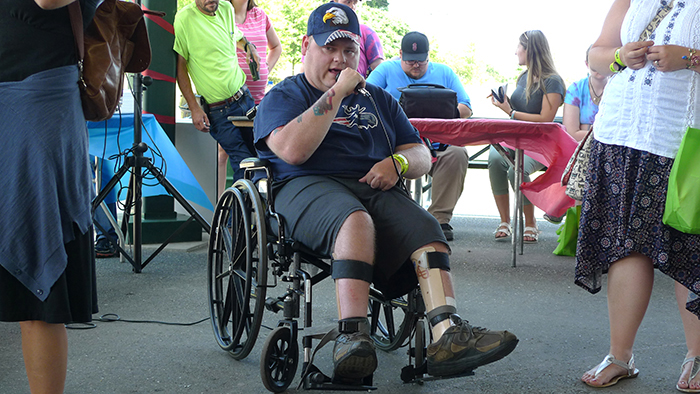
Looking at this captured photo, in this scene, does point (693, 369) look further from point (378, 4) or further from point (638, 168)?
point (378, 4)

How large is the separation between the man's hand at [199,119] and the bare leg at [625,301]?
3.10m

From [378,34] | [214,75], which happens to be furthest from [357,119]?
[378,34]

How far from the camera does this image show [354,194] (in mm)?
2355

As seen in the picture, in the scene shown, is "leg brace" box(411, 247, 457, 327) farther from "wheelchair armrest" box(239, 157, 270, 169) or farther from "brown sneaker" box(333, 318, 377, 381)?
"wheelchair armrest" box(239, 157, 270, 169)

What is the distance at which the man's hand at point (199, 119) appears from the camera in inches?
183

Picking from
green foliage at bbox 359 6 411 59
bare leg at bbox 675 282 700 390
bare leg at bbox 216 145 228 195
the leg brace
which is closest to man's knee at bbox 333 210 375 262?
the leg brace

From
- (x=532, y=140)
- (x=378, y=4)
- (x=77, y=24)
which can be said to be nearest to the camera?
(x=77, y=24)

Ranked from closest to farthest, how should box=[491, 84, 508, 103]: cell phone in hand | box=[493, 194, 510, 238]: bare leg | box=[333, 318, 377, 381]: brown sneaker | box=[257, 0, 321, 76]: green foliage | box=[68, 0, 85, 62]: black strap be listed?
box=[68, 0, 85, 62]: black strap, box=[333, 318, 377, 381]: brown sneaker, box=[491, 84, 508, 103]: cell phone in hand, box=[493, 194, 510, 238]: bare leg, box=[257, 0, 321, 76]: green foliage

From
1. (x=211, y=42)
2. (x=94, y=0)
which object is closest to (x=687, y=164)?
(x=94, y=0)

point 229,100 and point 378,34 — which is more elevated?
point 378,34

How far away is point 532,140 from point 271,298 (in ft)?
8.08

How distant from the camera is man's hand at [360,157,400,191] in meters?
2.36

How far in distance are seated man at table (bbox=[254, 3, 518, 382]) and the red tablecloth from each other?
182 cm

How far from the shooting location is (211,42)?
182 inches
